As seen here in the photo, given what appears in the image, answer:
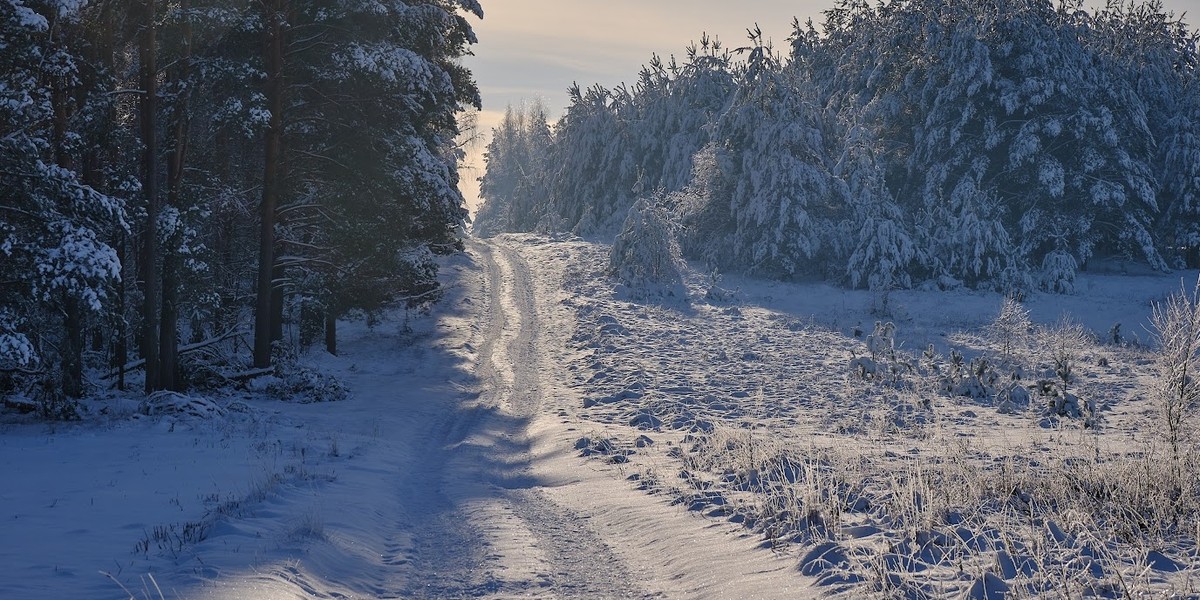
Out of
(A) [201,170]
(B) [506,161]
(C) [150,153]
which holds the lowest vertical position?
(A) [201,170]

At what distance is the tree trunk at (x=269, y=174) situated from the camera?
15297 millimetres

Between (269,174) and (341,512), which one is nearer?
(341,512)

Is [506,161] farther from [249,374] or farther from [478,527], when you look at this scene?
[478,527]

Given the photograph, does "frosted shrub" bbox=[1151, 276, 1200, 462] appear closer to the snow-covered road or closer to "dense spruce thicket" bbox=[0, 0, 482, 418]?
the snow-covered road

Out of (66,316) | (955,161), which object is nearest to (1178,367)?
(66,316)

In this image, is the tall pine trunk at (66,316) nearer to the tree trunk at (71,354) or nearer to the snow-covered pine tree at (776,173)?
the tree trunk at (71,354)

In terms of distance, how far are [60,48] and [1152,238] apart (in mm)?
39654

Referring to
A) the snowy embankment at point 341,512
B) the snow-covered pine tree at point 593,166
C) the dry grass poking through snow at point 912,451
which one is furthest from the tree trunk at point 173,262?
the snow-covered pine tree at point 593,166

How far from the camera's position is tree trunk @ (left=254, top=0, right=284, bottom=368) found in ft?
50.2

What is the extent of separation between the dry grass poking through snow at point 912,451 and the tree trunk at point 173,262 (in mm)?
7868

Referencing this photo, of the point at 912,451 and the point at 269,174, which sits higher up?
the point at 269,174

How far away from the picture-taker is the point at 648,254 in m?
29.8

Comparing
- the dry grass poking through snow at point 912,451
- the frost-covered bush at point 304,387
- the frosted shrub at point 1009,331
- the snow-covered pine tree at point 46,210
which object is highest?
the snow-covered pine tree at point 46,210

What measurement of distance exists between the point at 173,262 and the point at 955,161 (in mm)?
31650
